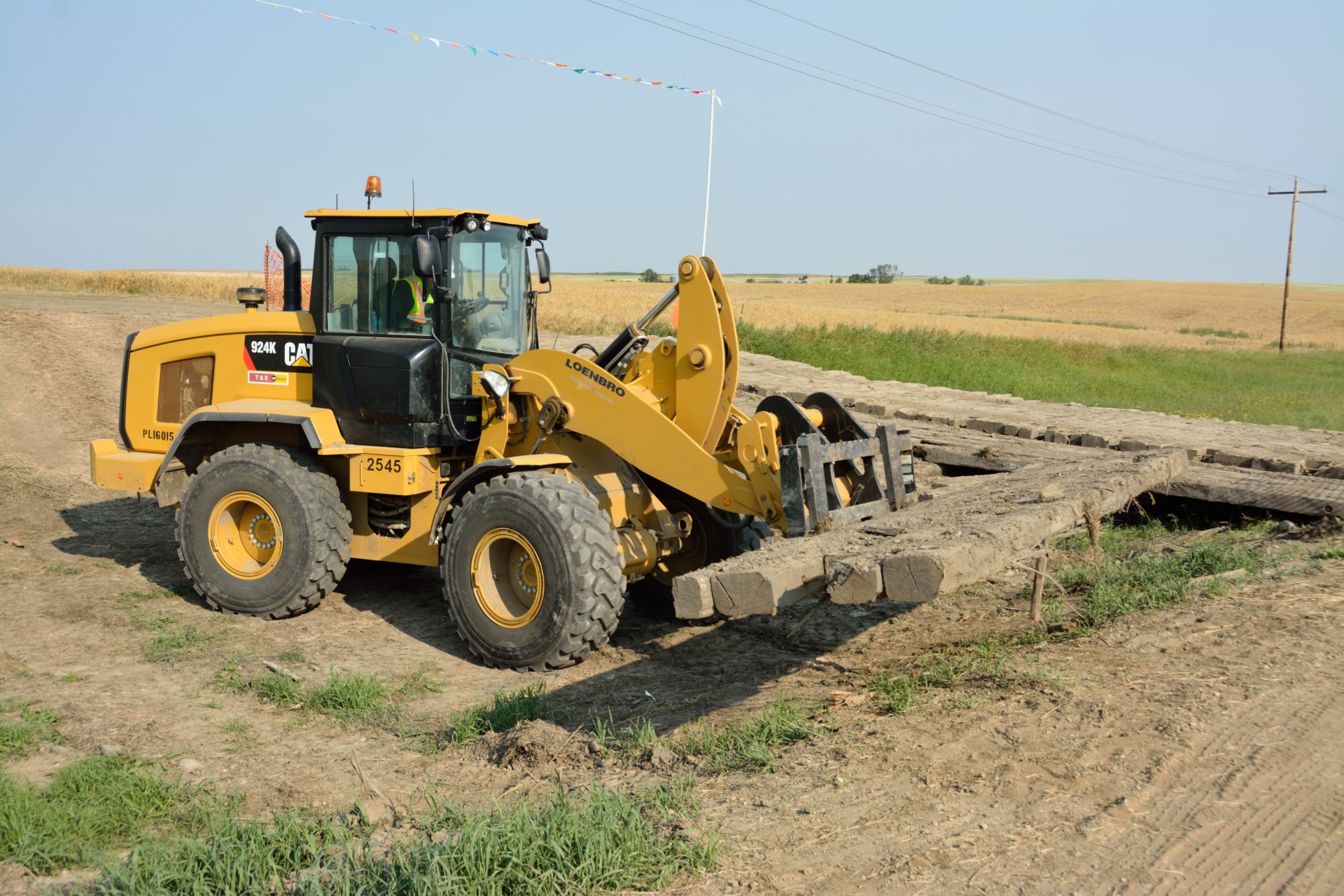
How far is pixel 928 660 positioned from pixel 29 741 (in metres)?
4.71

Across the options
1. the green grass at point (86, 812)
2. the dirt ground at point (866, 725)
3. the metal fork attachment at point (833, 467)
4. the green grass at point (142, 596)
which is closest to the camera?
the dirt ground at point (866, 725)

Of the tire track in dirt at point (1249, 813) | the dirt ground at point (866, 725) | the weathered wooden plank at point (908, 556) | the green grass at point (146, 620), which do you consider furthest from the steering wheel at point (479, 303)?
the tire track in dirt at point (1249, 813)

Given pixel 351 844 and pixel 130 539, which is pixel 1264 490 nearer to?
pixel 351 844

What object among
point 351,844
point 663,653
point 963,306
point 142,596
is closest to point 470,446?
point 663,653

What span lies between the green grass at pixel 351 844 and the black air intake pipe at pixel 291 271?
425cm

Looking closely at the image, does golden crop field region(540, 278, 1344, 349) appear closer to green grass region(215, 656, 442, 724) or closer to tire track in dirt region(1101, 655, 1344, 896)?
green grass region(215, 656, 442, 724)

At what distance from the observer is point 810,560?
5.05 metres

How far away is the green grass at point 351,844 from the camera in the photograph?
11.2 feet

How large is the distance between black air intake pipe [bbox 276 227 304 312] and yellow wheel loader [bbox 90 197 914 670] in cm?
2

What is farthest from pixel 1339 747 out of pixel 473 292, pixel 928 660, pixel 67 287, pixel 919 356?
pixel 67 287

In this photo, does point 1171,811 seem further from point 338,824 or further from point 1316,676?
point 338,824

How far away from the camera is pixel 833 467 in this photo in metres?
6.39

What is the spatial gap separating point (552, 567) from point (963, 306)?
63658 millimetres

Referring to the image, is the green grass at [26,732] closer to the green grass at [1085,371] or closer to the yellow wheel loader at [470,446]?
the yellow wheel loader at [470,446]
